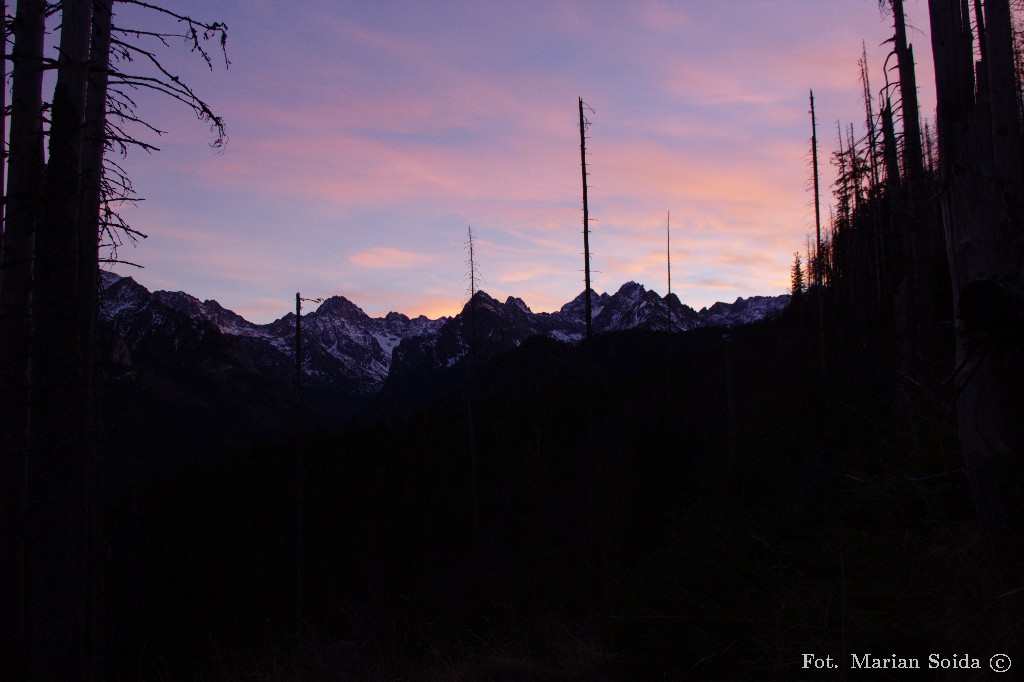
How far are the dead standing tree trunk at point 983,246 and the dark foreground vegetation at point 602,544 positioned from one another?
0.47 m

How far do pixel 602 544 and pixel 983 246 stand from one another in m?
6.29

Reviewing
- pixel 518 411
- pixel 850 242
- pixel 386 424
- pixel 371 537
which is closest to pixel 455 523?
pixel 371 537

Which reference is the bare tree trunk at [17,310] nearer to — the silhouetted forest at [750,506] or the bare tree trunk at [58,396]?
the silhouetted forest at [750,506]

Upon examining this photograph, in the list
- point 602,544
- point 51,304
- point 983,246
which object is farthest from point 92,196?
point 983,246

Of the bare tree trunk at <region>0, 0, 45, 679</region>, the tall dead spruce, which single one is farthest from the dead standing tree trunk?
the bare tree trunk at <region>0, 0, 45, 679</region>

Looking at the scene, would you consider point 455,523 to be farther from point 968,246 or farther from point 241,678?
point 968,246

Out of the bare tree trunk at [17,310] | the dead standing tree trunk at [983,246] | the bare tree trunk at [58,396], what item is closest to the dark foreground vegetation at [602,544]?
the dead standing tree trunk at [983,246]

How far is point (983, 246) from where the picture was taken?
480 cm

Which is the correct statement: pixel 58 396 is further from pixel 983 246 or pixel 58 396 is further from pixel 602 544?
pixel 983 246

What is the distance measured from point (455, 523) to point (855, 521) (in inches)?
1376

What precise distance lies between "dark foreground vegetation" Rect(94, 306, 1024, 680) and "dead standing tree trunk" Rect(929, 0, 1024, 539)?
0.47 meters

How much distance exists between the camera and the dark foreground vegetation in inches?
151

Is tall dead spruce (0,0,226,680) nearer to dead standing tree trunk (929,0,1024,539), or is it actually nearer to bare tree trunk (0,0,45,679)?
bare tree trunk (0,0,45,679)

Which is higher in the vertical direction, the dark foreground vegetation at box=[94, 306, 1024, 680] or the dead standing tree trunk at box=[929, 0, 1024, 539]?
the dead standing tree trunk at box=[929, 0, 1024, 539]
